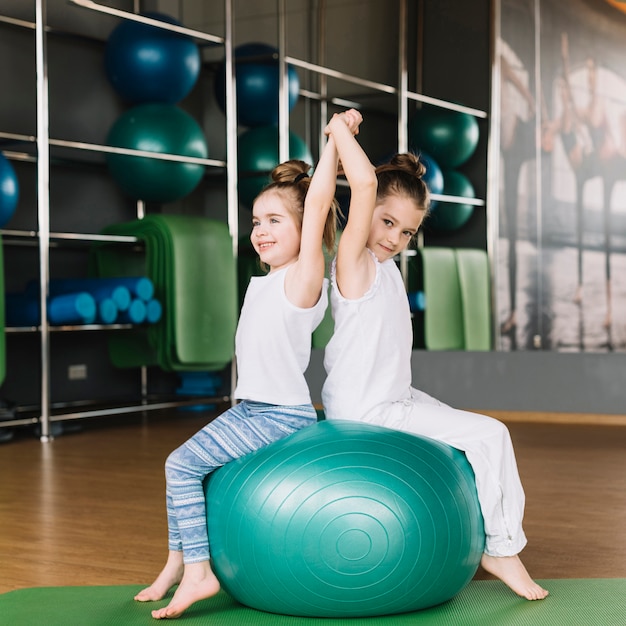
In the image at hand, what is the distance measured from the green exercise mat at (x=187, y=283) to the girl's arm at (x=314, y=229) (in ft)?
8.66

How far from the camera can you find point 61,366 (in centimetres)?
490

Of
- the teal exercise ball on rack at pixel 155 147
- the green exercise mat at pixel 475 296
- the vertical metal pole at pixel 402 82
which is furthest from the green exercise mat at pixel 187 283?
the green exercise mat at pixel 475 296

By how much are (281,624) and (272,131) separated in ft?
11.8

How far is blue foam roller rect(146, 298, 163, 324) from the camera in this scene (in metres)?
4.47

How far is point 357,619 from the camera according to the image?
73.6 inches

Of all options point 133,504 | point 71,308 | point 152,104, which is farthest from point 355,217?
point 152,104

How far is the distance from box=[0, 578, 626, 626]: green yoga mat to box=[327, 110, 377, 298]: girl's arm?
0.62 meters

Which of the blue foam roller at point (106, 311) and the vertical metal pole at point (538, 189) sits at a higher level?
the vertical metal pole at point (538, 189)

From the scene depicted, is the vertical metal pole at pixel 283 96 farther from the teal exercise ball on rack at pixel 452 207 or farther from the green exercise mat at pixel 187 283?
the teal exercise ball on rack at pixel 452 207

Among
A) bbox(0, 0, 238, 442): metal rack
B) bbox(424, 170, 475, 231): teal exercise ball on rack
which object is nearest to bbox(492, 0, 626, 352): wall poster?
bbox(424, 170, 475, 231): teal exercise ball on rack

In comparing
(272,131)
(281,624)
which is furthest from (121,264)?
(281,624)

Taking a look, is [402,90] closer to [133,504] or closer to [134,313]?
[134,313]

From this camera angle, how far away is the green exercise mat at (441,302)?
19.0 ft

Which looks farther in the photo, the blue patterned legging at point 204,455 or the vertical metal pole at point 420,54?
the vertical metal pole at point 420,54
